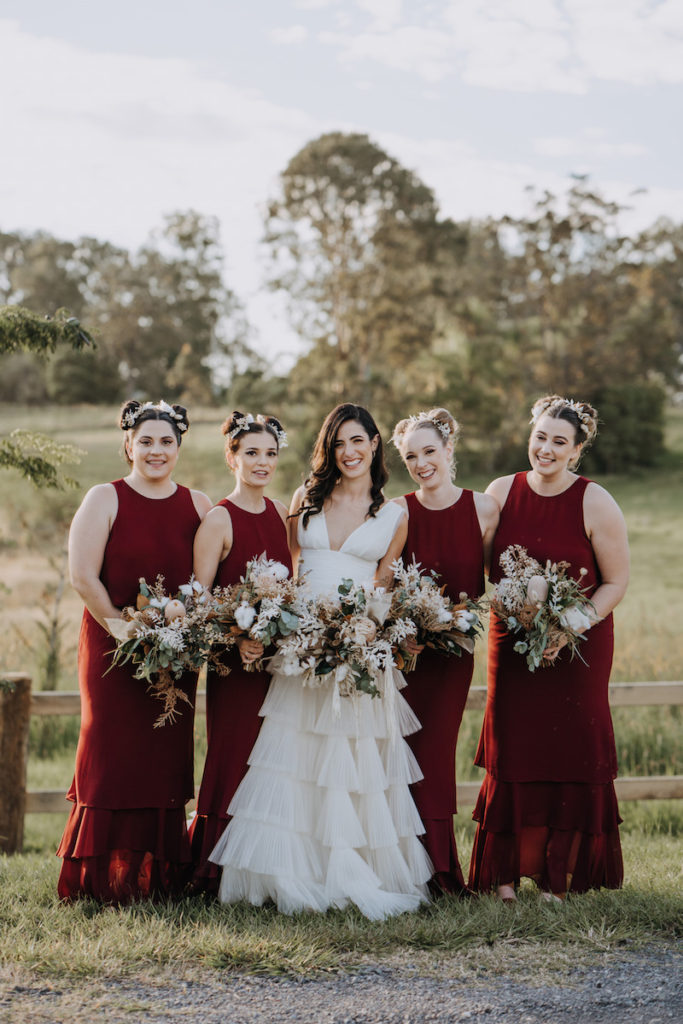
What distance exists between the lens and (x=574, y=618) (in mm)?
4867

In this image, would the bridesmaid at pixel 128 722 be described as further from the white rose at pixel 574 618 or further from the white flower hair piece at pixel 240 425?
the white rose at pixel 574 618

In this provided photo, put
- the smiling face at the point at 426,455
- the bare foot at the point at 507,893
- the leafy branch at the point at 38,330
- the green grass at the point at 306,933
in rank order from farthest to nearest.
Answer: the leafy branch at the point at 38,330 < the smiling face at the point at 426,455 < the bare foot at the point at 507,893 < the green grass at the point at 306,933

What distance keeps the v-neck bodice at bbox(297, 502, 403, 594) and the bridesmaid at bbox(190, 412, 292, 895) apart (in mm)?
137

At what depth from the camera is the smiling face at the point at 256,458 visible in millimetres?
5172

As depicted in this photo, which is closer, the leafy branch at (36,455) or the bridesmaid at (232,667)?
the bridesmaid at (232,667)

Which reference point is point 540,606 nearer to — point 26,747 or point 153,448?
point 153,448

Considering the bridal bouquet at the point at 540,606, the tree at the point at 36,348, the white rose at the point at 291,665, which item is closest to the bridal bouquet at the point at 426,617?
the bridal bouquet at the point at 540,606

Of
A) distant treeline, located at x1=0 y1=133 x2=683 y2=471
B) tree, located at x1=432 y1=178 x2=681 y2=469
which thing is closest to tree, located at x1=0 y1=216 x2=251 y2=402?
distant treeline, located at x1=0 y1=133 x2=683 y2=471

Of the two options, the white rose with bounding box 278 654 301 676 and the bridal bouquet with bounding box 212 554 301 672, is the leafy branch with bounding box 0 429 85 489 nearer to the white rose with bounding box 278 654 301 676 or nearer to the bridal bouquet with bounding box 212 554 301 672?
the bridal bouquet with bounding box 212 554 301 672

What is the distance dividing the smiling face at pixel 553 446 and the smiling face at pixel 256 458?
1400mm

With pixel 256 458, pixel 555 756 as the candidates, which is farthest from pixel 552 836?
pixel 256 458

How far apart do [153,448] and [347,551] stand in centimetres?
115

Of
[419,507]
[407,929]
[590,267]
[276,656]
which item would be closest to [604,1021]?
[407,929]

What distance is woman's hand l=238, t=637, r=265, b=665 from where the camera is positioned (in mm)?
4859
